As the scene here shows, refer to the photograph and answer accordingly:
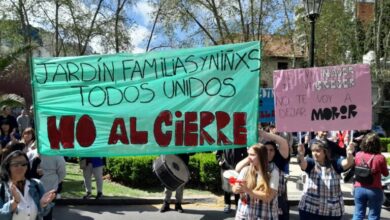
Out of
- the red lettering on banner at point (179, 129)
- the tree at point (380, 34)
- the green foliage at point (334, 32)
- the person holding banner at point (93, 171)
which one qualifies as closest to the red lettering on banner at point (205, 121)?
the red lettering on banner at point (179, 129)

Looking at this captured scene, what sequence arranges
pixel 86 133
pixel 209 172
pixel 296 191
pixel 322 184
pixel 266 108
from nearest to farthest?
pixel 322 184 → pixel 86 133 → pixel 266 108 → pixel 209 172 → pixel 296 191

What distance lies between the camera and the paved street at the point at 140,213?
26.9 ft

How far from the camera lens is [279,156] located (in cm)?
533

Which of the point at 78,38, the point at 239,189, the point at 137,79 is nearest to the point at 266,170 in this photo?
the point at 239,189

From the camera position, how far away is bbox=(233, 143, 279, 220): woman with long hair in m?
4.28

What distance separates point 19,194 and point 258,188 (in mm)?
1958

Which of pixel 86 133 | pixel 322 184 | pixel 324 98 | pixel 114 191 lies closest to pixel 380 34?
pixel 114 191

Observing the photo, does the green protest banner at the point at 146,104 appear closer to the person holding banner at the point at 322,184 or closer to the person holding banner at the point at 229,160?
the person holding banner at the point at 322,184

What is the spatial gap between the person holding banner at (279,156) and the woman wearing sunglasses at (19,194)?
6.25 feet

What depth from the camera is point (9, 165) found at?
383cm

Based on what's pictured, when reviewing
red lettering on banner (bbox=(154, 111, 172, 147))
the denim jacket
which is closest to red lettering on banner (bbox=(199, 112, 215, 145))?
red lettering on banner (bbox=(154, 111, 172, 147))

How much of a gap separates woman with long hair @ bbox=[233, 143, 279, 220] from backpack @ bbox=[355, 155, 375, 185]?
6.67 feet

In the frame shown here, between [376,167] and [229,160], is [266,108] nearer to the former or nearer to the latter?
[229,160]

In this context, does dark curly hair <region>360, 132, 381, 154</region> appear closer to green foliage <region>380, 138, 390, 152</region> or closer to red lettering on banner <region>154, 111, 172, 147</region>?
red lettering on banner <region>154, 111, 172, 147</region>
